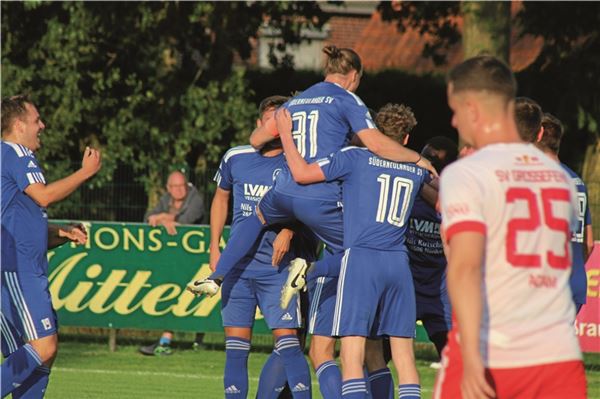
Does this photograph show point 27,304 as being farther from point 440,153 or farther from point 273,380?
point 440,153

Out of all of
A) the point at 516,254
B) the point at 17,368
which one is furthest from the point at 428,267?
the point at 516,254

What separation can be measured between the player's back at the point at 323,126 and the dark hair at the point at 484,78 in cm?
317

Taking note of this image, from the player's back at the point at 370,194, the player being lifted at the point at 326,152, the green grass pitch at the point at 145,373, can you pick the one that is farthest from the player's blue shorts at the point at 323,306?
the green grass pitch at the point at 145,373

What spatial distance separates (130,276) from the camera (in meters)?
15.5

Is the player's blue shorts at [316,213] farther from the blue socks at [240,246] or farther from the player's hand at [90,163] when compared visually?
the player's hand at [90,163]

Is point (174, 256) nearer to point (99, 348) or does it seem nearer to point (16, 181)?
point (99, 348)

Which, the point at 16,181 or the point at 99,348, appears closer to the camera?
the point at 16,181

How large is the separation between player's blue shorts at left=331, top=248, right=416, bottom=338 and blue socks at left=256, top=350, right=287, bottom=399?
54.6 inches

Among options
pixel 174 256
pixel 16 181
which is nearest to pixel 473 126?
→ pixel 16 181

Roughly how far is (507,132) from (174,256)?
10.5 m

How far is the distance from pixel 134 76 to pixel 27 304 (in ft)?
44.3

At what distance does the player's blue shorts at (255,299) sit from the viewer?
973 cm

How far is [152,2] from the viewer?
2119cm

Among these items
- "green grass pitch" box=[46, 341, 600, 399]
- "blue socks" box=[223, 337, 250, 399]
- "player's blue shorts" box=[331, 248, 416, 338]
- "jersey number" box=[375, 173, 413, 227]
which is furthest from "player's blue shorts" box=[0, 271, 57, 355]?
"green grass pitch" box=[46, 341, 600, 399]
